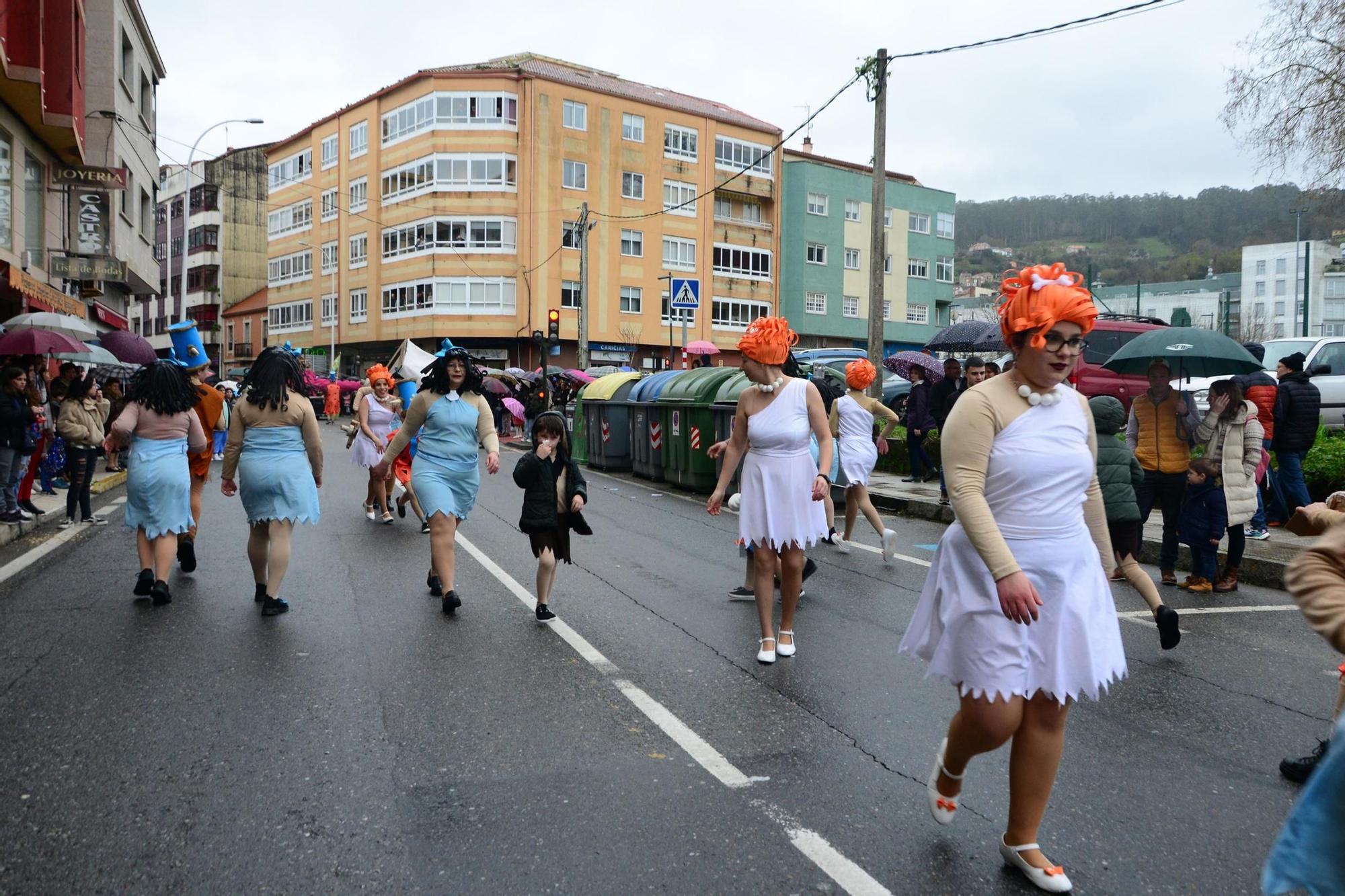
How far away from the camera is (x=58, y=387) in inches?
533

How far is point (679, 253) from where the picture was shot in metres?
55.9

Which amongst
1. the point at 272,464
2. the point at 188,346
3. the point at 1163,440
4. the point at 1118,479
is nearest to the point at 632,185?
the point at 188,346

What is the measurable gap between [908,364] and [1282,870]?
15.5 metres

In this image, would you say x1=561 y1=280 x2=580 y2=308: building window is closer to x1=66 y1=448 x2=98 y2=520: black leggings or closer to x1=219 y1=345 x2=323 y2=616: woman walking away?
x1=66 y1=448 x2=98 y2=520: black leggings

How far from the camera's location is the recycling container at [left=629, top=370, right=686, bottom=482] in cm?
1791

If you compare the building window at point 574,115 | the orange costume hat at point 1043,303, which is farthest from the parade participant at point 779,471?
the building window at point 574,115

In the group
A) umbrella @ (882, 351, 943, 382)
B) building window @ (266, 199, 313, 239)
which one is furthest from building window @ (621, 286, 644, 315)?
umbrella @ (882, 351, 943, 382)

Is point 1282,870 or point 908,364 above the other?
point 908,364

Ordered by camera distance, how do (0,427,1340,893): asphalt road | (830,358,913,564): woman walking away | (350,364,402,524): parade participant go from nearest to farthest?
(0,427,1340,893): asphalt road, (830,358,913,564): woman walking away, (350,364,402,524): parade participant

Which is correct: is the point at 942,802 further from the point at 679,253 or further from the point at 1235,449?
the point at 679,253

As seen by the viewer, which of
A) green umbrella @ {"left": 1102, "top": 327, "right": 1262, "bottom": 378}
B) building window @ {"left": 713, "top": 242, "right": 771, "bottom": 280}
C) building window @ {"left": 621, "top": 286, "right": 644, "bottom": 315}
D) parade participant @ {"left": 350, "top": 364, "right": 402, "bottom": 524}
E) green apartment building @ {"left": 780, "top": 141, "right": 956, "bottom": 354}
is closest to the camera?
green umbrella @ {"left": 1102, "top": 327, "right": 1262, "bottom": 378}

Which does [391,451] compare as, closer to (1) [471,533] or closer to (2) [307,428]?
(2) [307,428]

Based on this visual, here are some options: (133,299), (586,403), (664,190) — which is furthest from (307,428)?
(664,190)

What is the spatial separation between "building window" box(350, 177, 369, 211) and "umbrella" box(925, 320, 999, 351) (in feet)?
136
